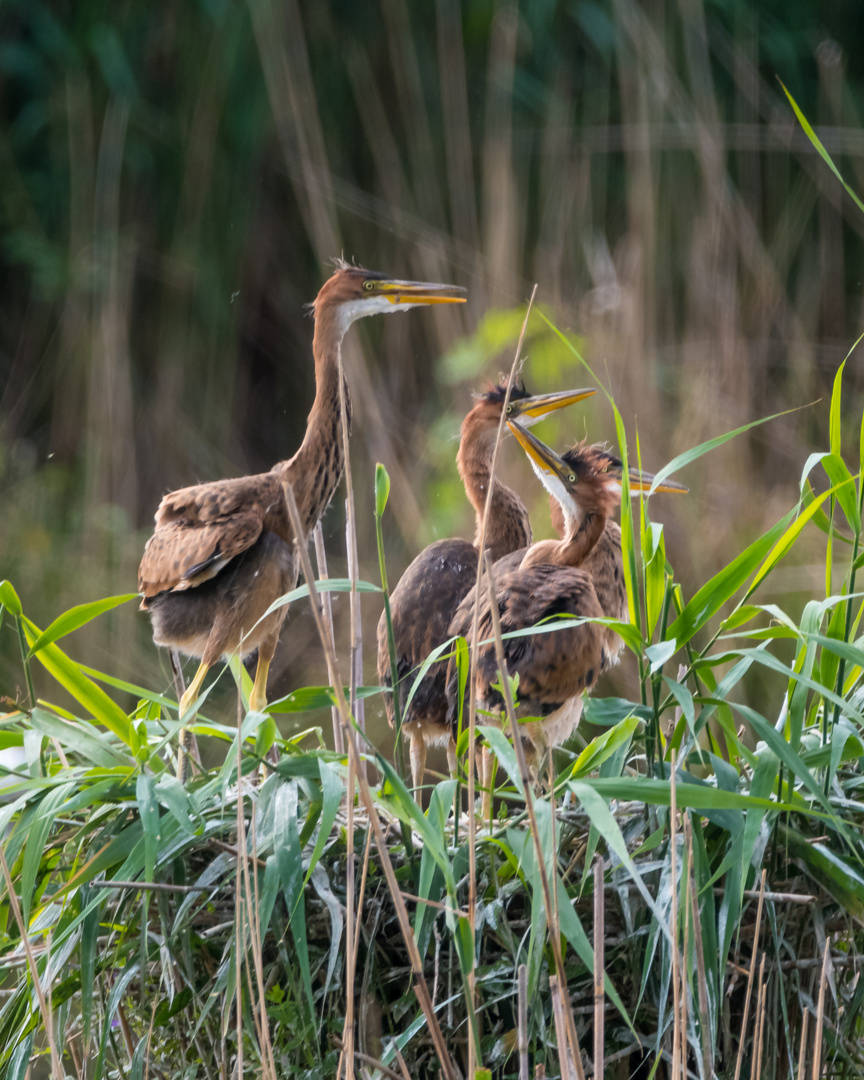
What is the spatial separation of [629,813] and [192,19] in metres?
2.85

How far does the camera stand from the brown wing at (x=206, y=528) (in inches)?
69.7

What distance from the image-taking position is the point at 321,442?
1903 millimetres

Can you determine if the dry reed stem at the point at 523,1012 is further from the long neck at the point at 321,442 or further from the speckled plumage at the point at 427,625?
the long neck at the point at 321,442

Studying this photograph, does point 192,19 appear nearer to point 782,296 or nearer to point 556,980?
point 782,296

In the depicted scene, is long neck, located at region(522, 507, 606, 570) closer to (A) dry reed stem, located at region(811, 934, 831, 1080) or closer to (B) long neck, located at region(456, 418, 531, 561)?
(B) long neck, located at region(456, 418, 531, 561)

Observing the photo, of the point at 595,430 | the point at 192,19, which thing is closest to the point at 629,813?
the point at 595,430

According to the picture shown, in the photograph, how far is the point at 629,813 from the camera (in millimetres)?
1112

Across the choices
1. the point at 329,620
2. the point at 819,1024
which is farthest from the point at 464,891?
the point at 329,620

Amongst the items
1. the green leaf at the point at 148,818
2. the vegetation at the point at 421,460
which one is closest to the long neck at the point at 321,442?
the vegetation at the point at 421,460

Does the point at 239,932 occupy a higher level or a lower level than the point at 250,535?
lower

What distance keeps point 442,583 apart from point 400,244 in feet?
5.42

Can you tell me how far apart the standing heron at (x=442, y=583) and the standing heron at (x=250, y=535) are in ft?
0.66

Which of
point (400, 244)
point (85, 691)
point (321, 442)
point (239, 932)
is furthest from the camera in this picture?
point (400, 244)

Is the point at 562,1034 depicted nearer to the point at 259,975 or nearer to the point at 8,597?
the point at 259,975
